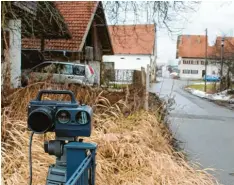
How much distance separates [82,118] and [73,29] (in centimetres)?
1720

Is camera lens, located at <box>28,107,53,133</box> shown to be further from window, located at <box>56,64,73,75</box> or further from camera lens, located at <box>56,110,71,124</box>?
window, located at <box>56,64,73,75</box>

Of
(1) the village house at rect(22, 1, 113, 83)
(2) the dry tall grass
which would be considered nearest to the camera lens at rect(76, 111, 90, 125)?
(2) the dry tall grass

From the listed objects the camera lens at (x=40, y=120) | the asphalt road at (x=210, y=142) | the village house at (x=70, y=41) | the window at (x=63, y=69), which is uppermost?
the village house at (x=70, y=41)

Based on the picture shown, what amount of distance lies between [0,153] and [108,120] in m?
2.21

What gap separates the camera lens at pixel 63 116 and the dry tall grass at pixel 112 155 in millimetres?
1764

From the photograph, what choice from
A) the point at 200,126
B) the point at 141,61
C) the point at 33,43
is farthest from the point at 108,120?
the point at 141,61

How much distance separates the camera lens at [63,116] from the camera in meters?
2.10

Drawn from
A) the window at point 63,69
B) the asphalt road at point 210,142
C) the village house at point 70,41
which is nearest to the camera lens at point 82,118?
the asphalt road at point 210,142

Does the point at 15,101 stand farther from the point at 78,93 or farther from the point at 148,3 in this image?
the point at 148,3

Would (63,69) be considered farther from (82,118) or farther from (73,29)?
(82,118)

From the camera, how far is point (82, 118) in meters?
2.08

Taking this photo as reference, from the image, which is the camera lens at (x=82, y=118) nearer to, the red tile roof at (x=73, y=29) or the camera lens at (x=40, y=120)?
the camera lens at (x=40, y=120)

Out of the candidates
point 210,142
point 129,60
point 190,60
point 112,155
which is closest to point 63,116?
point 112,155

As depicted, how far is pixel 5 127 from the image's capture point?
4.76 meters
